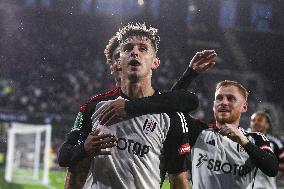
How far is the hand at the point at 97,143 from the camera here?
261 cm

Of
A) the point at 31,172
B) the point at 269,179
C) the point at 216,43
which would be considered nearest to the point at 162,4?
the point at 216,43

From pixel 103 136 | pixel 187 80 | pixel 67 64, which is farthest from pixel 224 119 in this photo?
pixel 67 64

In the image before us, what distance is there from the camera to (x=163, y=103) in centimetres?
292

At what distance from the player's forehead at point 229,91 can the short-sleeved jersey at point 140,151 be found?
3.07ft

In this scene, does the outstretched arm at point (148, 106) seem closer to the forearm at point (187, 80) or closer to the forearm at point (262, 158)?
the forearm at point (187, 80)

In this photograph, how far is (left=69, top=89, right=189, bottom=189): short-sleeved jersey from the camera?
109 inches

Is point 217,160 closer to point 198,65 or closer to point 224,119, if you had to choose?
point 224,119

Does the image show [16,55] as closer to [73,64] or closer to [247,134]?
[73,64]

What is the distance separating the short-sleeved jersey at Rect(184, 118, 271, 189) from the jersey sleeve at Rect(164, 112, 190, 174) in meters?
0.84

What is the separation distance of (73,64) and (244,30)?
8993 mm

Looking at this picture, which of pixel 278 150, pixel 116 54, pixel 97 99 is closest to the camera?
pixel 97 99

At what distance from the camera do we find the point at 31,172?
53.9 ft

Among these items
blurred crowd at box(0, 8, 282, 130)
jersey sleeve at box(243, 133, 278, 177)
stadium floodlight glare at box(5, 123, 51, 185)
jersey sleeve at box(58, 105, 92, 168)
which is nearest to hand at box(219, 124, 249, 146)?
jersey sleeve at box(243, 133, 278, 177)

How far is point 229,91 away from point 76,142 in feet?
4.74
